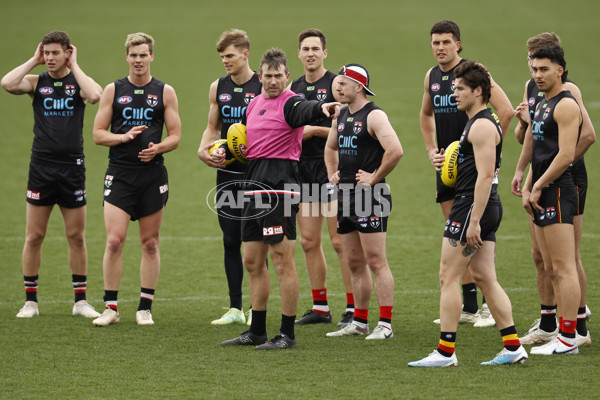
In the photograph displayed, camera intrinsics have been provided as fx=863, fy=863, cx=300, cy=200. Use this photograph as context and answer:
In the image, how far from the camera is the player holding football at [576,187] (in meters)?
6.99

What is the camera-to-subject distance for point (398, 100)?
81.6 feet

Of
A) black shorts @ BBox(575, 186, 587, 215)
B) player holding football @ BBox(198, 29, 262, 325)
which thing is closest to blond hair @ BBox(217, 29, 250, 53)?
player holding football @ BBox(198, 29, 262, 325)

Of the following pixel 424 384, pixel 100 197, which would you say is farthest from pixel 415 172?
pixel 424 384

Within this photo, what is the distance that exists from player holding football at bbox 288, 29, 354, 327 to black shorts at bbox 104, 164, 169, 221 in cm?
140

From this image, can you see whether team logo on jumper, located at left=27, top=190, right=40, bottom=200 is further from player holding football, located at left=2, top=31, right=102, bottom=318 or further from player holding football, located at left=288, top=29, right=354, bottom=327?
player holding football, located at left=288, top=29, right=354, bottom=327

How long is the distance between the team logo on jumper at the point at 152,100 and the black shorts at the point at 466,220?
3.34 m

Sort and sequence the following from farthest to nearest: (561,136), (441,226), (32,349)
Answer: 1. (441,226)
2. (32,349)
3. (561,136)

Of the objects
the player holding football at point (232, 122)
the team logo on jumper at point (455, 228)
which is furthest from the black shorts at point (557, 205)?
the player holding football at point (232, 122)

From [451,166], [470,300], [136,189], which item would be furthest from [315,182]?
[451,166]

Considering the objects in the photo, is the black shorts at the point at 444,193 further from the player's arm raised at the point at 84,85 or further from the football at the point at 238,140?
the player's arm raised at the point at 84,85

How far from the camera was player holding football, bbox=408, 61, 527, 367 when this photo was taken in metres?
6.18

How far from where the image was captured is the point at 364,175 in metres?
7.32

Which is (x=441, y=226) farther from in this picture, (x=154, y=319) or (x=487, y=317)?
(x=154, y=319)

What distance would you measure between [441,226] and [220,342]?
721 centimetres
